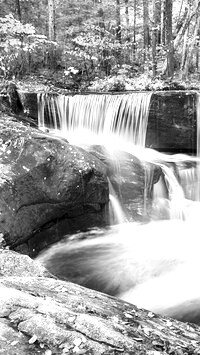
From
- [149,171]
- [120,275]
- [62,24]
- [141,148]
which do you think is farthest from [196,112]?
[62,24]

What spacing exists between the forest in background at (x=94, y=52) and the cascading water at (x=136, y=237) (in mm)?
2545

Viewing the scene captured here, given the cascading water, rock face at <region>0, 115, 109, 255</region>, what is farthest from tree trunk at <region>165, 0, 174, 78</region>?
rock face at <region>0, 115, 109, 255</region>

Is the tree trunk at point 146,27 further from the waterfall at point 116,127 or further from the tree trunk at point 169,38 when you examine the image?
the waterfall at point 116,127

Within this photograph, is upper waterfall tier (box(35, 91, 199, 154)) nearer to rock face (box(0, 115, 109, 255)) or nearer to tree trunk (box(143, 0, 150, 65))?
rock face (box(0, 115, 109, 255))

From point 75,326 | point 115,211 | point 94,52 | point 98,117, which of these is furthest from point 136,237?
point 94,52

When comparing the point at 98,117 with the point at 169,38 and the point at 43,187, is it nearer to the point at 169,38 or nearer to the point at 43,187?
the point at 169,38

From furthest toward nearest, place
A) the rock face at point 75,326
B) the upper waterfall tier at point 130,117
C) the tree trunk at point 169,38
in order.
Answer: the tree trunk at point 169,38, the upper waterfall tier at point 130,117, the rock face at point 75,326

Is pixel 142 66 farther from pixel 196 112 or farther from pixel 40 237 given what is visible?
pixel 40 237

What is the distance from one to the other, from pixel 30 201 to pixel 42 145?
1267mm

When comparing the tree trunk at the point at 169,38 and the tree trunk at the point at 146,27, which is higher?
the tree trunk at the point at 146,27

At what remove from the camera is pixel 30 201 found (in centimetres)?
656

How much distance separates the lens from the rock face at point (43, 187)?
631 cm

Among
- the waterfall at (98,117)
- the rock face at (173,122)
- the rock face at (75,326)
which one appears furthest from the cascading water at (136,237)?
the rock face at (75,326)

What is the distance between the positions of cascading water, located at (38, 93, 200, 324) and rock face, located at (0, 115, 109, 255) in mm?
492
